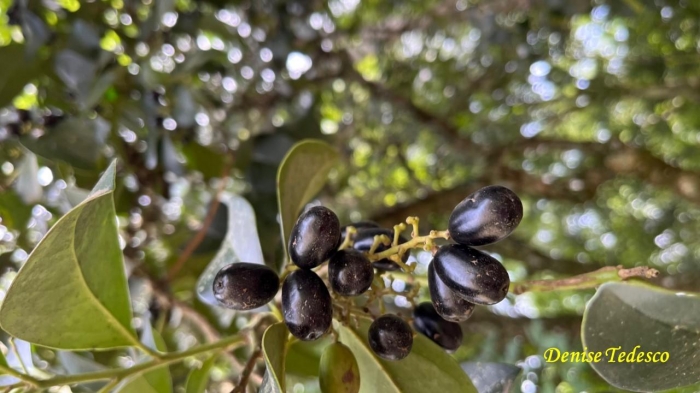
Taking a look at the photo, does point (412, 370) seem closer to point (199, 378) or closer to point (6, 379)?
point (199, 378)

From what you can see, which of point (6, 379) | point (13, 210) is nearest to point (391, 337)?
point (6, 379)

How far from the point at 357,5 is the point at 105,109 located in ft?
5.81

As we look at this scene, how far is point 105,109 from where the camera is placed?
4.06 ft

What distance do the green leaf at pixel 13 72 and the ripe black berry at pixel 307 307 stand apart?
94 cm

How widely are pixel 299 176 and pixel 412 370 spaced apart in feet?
1.03

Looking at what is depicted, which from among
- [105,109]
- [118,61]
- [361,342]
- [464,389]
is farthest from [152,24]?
[464,389]

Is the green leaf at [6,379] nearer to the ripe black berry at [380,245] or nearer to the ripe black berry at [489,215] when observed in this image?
the ripe black berry at [380,245]

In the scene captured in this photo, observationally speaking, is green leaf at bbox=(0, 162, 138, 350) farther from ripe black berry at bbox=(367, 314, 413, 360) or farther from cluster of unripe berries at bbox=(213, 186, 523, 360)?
ripe black berry at bbox=(367, 314, 413, 360)

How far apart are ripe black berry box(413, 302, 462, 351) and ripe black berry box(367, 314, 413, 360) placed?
9 centimetres

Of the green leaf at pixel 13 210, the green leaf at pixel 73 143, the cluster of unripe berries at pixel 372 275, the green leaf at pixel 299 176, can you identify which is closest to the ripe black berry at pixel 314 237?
the cluster of unripe berries at pixel 372 275

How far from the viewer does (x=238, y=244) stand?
2.42ft

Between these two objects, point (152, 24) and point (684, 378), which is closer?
point (684, 378)

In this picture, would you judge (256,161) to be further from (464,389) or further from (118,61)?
(464,389)

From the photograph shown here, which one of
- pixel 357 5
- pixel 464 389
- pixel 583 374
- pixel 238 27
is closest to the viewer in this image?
pixel 464 389
